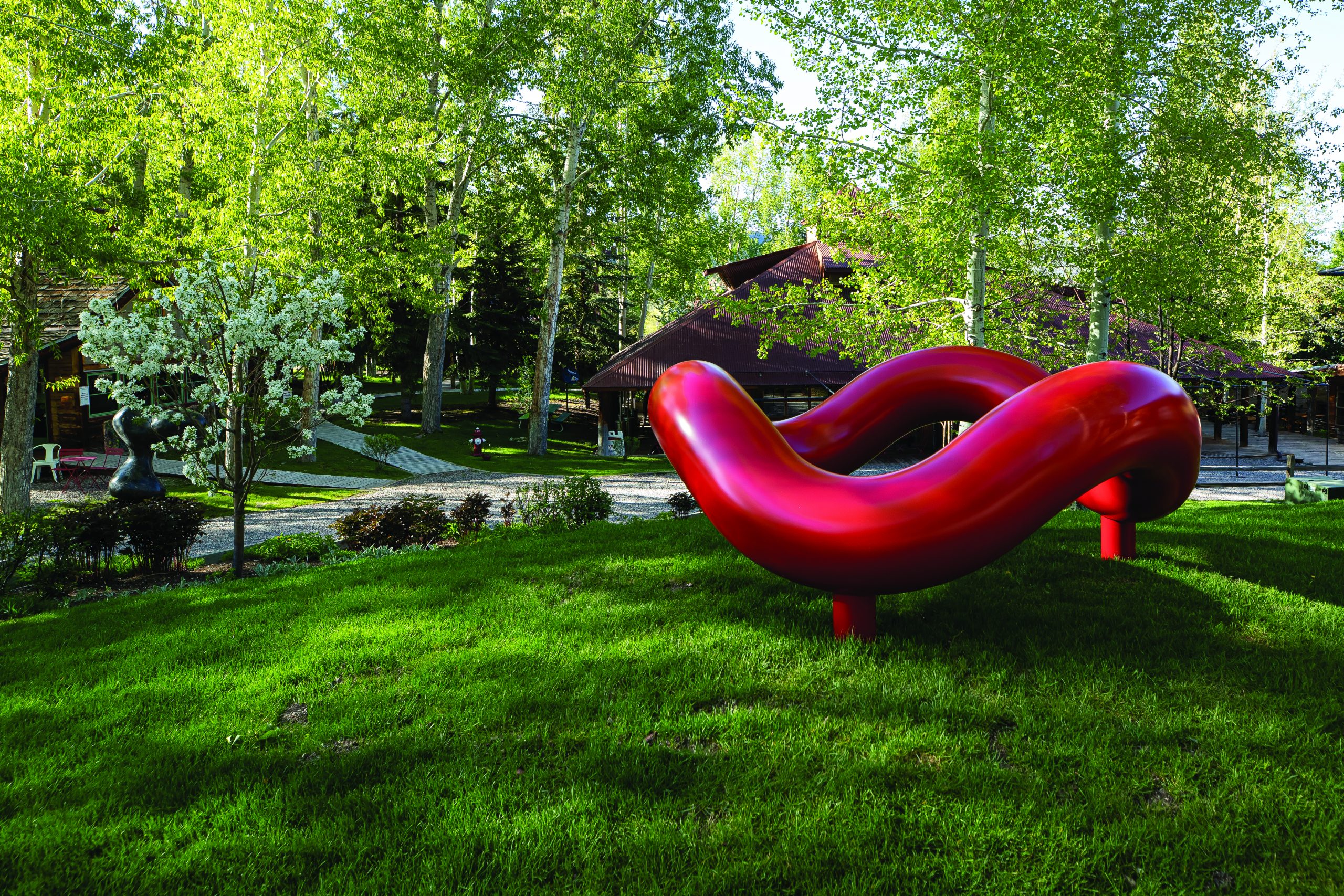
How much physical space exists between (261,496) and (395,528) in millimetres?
8651

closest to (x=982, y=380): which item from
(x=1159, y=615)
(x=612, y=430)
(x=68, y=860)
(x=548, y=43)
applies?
(x=1159, y=615)

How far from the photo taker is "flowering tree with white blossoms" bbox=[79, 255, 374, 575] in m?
8.70

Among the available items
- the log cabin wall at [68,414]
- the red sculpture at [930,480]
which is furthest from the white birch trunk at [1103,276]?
the log cabin wall at [68,414]

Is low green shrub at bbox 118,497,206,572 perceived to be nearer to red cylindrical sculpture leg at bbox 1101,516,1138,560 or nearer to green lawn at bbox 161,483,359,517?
green lawn at bbox 161,483,359,517

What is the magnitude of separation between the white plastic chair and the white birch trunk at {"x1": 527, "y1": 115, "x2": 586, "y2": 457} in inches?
515

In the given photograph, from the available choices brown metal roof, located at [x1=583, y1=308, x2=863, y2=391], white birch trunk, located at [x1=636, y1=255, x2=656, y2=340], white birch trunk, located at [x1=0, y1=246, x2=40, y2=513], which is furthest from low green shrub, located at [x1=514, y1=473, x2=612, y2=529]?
white birch trunk, located at [x1=636, y1=255, x2=656, y2=340]

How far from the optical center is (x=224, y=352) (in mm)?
9578

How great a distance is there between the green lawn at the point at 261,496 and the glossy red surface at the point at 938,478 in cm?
1340

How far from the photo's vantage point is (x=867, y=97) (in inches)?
442

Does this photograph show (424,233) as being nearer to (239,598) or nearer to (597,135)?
(597,135)

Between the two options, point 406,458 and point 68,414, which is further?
point 406,458

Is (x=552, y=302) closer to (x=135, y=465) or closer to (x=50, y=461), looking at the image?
(x=50, y=461)

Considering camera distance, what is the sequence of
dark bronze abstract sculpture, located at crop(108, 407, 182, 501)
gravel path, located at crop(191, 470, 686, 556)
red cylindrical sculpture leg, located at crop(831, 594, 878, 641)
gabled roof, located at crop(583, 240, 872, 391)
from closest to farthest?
red cylindrical sculpture leg, located at crop(831, 594, 878, 641) < dark bronze abstract sculpture, located at crop(108, 407, 182, 501) < gravel path, located at crop(191, 470, 686, 556) < gabled roof, located at crop(583, 240, 872, 391)

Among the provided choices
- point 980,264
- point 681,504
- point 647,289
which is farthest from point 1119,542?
point 647,289
